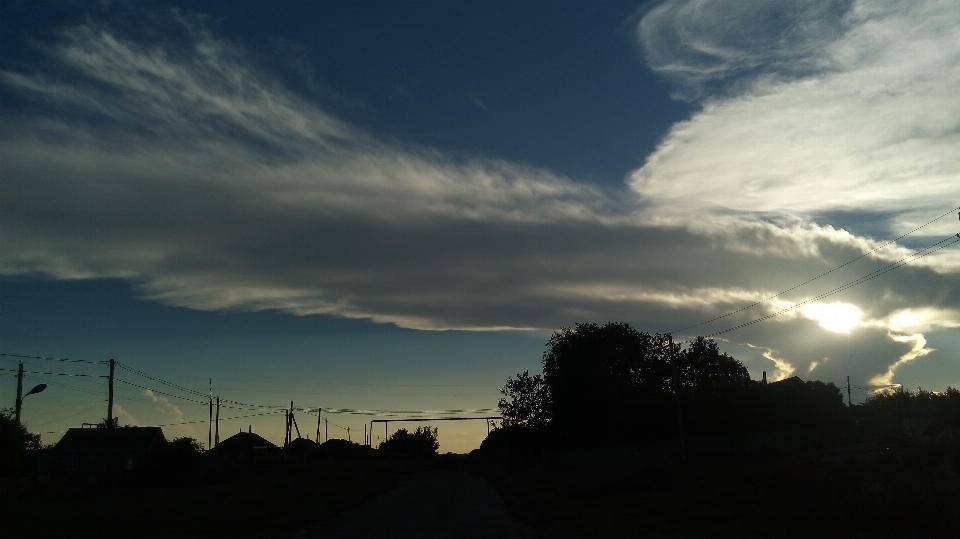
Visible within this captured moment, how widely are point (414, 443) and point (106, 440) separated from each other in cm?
11994

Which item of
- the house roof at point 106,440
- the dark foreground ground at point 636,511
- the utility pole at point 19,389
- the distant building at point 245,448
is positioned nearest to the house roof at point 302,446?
the distant building at point 245,448

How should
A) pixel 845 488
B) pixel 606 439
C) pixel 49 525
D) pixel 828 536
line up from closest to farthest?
pixel 828 536 < pixel 845 488 < pixel 49 525 < pixel 606 439

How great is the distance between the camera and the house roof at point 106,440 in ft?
266

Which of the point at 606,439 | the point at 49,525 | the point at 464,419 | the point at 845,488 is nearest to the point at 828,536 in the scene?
the point at 845,488

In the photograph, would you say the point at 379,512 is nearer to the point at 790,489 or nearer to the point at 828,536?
the point at 790,489

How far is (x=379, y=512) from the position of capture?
1045 inches

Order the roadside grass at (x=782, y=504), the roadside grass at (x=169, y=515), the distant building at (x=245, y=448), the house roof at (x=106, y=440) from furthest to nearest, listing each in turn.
Answer: the distant building at (x=245, y=448) < the house roof at (x=106, y=440) < the roadside grass at (x=169, y=515) < the roadside grass at (x=782, y=504)

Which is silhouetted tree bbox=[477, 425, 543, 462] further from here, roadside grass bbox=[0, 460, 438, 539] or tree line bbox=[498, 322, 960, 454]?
roadside grass bbox=[0, 460, 438, 539]

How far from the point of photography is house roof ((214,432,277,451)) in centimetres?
10769

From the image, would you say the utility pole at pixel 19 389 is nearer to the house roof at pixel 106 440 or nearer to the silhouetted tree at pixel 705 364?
the house roof at pixel 106 440

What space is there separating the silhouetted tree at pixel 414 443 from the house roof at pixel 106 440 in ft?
361

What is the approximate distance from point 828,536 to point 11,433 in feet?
195

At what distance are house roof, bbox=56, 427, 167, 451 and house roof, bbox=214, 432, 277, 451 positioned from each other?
22.8 metres

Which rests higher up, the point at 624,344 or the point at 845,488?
the point at 624,344
